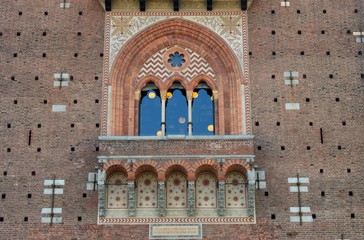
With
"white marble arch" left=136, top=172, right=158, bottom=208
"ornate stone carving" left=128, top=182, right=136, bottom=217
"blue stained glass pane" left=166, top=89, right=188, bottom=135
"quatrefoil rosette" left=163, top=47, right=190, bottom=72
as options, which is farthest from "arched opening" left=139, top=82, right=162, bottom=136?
"ornate stone carving" left=128, top=182, right=136, bottom=217

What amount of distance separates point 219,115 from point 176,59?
2.05m

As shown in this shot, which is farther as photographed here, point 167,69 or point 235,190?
point 167,69

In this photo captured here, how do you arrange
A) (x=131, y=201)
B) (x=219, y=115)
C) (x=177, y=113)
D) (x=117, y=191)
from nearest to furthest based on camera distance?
(x=131, y=201), (x=117, y=191), (x=219, y=115), (x=177, y=113)

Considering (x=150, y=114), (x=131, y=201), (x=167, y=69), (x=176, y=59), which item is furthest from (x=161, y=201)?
(x=176, y=59)

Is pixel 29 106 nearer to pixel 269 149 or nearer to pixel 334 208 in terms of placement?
pixel 269 149

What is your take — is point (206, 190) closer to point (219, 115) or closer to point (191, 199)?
point (191, 199)

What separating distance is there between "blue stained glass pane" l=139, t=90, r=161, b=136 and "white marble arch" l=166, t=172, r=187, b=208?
1466 mm

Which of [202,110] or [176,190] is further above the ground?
[202,110]

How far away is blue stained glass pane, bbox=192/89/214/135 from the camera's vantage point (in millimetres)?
18219

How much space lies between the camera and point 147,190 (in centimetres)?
1714

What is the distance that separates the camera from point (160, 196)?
55.0 ft

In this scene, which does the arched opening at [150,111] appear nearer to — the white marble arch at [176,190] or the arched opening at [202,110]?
the arched opening at [202,110]

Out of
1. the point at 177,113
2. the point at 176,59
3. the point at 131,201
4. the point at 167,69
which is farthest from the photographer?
the point at 176,59

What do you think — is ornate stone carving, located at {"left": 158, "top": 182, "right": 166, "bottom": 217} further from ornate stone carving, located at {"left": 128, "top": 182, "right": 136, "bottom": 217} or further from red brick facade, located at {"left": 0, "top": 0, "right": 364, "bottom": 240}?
ornate stone carving, located at {"left": 128, "top": 182, "right": 136, "bottom": 217}
